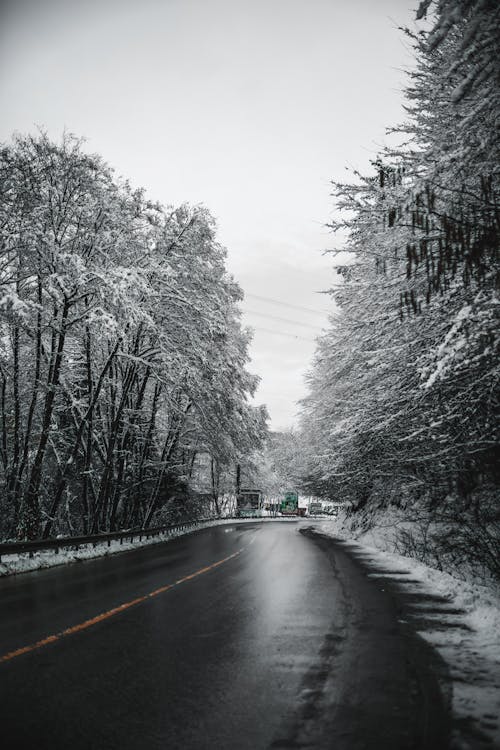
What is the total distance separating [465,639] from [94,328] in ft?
47.4

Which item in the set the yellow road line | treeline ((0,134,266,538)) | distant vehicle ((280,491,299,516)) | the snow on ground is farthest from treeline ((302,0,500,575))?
distant vehicle ((280,491,299,516))

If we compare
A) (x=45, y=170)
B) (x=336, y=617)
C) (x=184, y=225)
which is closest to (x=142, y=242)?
(x=184, y=225)

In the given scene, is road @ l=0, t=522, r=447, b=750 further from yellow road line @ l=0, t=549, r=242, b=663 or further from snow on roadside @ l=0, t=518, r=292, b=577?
snow on roadside @ l=0, t=518, r=292, b=577

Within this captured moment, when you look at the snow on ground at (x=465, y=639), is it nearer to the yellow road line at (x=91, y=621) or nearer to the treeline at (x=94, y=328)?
the yellow road line at (x=91, y=621)

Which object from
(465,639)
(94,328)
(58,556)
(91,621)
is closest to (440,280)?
(465,639)

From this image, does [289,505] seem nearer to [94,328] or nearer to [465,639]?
[94,328]

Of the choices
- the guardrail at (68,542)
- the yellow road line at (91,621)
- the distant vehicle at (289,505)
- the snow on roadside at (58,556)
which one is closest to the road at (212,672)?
the yellow road line at (91,621)

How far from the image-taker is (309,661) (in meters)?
5.50

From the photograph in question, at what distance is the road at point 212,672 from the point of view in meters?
3.74

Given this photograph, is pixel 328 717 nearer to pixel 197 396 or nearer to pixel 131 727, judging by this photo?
pixel 131 727

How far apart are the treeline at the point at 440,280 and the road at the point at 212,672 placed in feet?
10.8

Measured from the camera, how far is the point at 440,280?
6762mm

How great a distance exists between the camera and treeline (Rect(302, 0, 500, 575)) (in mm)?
→ 5871

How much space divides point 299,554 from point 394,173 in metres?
13.2
